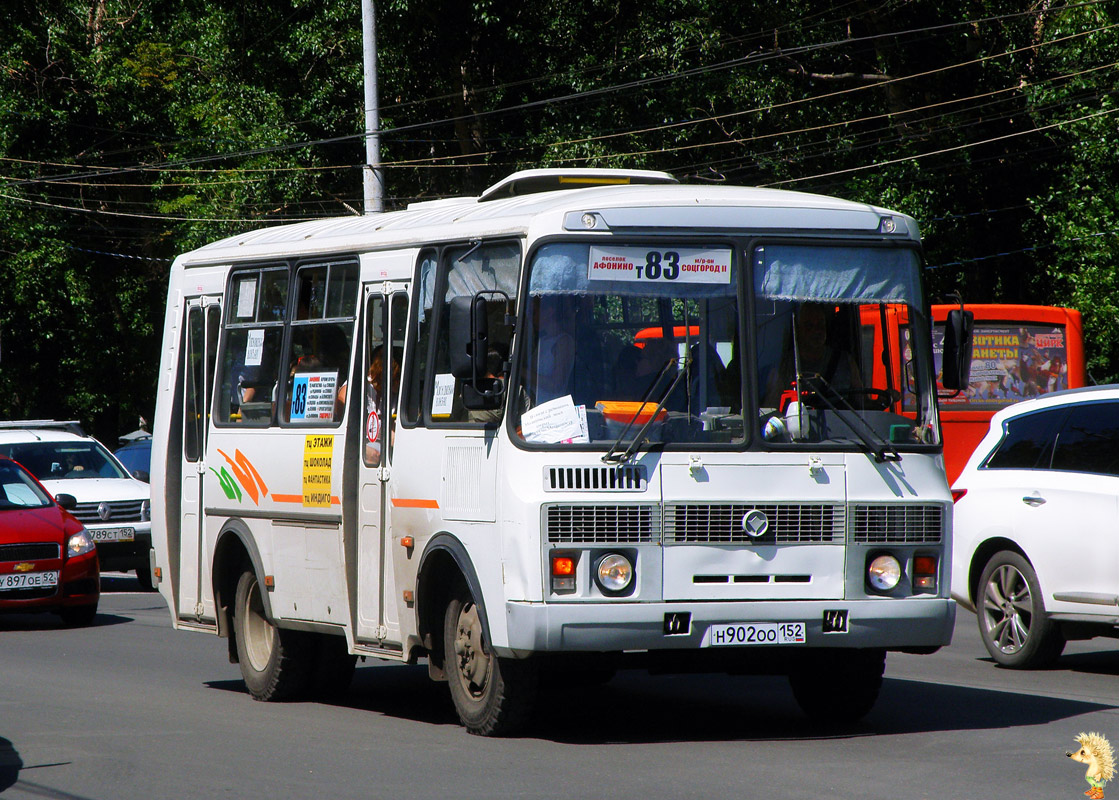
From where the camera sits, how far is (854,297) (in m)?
8.83

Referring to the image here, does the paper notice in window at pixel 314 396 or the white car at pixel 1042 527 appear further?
the white car at pixel 1042 527

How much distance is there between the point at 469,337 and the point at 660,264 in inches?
40.0

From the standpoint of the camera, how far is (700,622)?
8250mm

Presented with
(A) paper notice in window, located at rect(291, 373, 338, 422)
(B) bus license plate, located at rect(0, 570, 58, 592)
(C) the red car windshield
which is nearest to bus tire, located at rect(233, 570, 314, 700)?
(A) paper notice in window, located at rect(291, 373, 338, 422)

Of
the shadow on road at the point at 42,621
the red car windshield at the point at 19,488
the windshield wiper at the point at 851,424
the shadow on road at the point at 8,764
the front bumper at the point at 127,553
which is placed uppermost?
the windshield wiper at the point at 851,424

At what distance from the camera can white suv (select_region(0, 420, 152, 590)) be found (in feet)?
68.7

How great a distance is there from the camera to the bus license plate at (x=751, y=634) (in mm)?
8281

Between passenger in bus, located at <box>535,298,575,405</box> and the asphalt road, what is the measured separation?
1742 mm

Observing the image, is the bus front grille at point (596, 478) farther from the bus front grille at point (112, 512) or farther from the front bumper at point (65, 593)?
the bus front grille at point (112, 512)

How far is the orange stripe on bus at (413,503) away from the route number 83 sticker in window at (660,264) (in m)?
1.53

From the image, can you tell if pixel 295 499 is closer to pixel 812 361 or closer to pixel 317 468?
pixel 317 468

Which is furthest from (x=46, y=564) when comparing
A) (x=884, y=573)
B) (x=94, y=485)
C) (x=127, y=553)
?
(x=884, y=573)

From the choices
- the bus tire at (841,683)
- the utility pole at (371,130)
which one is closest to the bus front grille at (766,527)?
the bus tire at (841,683)

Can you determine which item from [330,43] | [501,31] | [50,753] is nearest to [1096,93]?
[501,31]
